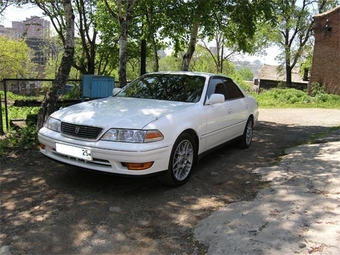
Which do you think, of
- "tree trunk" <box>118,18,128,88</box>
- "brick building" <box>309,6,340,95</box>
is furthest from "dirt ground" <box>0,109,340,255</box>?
"brick building" <box>309,6,340,95</box>

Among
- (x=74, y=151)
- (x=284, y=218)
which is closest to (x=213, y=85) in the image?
(x=74, y=151)

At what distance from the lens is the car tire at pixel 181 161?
407cm

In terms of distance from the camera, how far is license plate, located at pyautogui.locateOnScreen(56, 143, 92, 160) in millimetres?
3812

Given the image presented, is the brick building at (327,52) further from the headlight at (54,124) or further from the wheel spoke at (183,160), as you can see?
the headlight at (54,124)

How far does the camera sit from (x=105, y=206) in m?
3.70

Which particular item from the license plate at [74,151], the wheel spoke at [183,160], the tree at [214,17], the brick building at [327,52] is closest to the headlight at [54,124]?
the license plate at [74,151]

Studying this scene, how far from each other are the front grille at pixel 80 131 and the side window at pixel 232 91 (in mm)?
2661

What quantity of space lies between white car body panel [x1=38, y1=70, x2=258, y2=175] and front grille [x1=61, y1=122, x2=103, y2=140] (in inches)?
1.8

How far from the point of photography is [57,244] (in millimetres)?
2924

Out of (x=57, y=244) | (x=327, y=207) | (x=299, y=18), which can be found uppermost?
(x=299, y=18)

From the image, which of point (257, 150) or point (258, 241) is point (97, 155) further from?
point (257, 150)

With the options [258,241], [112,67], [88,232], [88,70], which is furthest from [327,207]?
[112,67]

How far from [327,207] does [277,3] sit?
8.20 meters

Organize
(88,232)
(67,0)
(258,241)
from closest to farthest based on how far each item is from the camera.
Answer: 1. (258,241)
2. (88,232)
3. (67,0)
